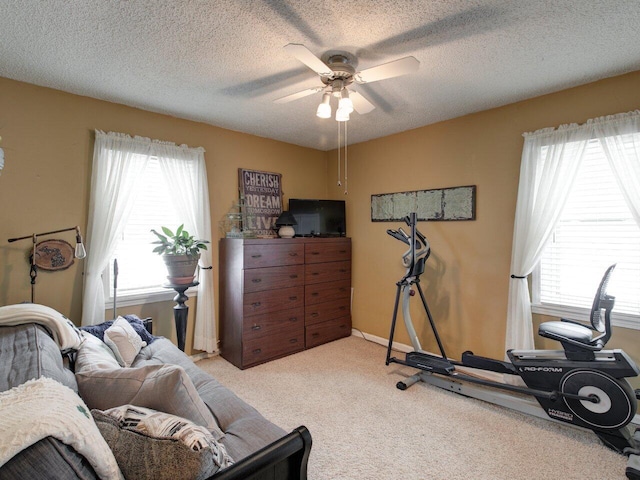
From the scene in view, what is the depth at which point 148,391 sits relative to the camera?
1.15 meters

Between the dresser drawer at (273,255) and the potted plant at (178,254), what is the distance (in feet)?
1.72

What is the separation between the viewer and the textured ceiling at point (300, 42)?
1.67m

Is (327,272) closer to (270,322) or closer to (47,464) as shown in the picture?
(270,322)

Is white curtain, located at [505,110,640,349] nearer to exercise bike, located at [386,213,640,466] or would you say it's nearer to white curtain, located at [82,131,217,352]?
exercise bike, located at [386,213,640,466]

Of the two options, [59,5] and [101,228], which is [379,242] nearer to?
[101,228]

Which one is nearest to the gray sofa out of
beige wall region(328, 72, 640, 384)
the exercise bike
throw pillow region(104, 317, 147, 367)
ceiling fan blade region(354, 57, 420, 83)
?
throw pillow region(104, 317, 147, 367)

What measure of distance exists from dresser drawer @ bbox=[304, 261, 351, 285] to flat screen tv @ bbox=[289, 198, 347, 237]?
422mm

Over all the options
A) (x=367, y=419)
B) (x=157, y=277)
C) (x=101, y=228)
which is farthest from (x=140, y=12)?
(x=367, y=419)

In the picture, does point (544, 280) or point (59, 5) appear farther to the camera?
point (544, 280)

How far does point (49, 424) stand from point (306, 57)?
1797 millimetres

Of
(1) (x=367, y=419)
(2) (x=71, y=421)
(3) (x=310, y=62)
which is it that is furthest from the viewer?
(1) (x=367, y=419)

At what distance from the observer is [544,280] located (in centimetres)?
Result: 277

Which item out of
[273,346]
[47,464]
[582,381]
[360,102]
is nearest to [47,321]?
[47,464]

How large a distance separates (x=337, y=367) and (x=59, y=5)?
133 inches
